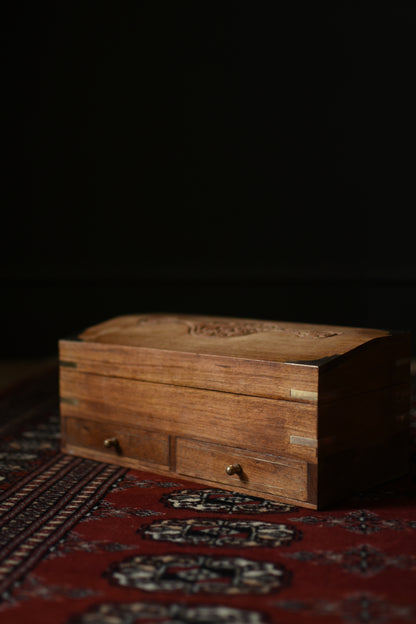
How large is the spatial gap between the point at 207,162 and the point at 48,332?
1768 millimetres

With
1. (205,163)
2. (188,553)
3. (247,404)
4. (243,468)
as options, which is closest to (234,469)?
(243,468)

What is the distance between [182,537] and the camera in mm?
1948

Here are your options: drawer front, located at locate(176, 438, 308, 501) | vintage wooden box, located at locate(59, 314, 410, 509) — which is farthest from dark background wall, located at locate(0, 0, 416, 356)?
drawer front, located at locate(176, 438, 308, 501)

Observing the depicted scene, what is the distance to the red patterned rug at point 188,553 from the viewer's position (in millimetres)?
1525

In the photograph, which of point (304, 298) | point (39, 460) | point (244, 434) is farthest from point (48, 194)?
point (244, 434)

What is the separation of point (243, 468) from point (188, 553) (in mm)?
502

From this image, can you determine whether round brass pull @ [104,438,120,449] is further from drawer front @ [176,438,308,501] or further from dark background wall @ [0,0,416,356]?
dark background wall @ [0,0,416,356]

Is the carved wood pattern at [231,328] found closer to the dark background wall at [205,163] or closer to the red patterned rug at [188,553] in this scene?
the red patterned rug at [188,553]

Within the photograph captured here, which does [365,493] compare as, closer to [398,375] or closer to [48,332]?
[398,375]

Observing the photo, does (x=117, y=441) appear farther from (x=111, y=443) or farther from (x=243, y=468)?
(x=243, y=468)

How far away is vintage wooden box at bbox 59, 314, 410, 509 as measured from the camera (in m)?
2.16

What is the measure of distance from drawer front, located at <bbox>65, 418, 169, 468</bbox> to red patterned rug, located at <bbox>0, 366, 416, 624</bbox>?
63 millimetres

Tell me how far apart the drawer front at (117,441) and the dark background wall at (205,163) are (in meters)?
2.78

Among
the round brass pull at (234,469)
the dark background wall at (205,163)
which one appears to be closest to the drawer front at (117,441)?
the round brass pull at (234,469)
